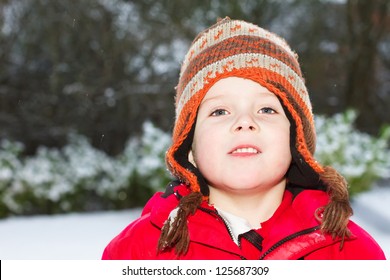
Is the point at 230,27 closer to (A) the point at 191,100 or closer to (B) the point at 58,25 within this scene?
(A) the point at 191,100

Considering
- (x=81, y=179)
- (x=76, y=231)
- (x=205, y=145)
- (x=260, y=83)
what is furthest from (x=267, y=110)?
(x=81, y=179)

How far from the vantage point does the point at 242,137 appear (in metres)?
1.53

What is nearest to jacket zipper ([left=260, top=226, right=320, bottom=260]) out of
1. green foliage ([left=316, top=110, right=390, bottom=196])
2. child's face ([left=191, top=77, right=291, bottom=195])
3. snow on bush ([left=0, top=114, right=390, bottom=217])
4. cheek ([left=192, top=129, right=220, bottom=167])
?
child's face ([left=191, top=77, right=291, bottom=195])

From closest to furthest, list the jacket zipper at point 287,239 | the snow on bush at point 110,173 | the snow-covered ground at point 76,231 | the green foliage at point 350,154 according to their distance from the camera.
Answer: the jacket zipper at point 287,239
the snow-covered ground at point 76,231
the green foliage at point 350,154
the snow on bush at point 110,173

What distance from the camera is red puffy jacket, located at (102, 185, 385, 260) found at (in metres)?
1.52

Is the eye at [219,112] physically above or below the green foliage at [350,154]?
below

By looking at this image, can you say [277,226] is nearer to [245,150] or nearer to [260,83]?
[245,150]

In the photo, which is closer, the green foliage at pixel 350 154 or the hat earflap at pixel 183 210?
the hat earflap at pixel 183 210

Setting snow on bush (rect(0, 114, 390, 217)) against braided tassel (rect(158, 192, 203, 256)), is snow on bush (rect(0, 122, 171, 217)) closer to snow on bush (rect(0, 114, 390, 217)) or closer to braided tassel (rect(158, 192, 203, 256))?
snow on bush (rect(0, 114, 390, 217))

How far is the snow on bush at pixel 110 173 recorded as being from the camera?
5.74 metres

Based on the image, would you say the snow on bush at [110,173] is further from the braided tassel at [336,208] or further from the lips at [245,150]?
the lips at [245,150]

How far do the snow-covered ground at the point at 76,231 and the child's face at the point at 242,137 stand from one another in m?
2.42

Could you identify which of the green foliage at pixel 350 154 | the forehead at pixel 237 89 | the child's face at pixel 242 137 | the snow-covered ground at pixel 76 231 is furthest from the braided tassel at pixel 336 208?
the green foliage at pixel 350 154

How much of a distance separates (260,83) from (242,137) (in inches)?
6.8
